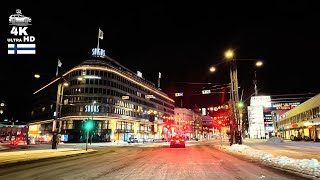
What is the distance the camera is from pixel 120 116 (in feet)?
281

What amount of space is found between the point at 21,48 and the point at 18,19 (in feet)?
25.2

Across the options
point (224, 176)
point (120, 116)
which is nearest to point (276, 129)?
point (120, 116)

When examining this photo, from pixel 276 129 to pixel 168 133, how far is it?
49364 mm

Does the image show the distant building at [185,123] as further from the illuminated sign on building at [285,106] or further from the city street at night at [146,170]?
the city street at night at [146,170]

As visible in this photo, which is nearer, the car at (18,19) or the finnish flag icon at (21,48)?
the finnish flag icon at (21,48)

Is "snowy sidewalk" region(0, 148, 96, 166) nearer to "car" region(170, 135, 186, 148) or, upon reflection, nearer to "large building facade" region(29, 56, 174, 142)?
"car" region(170, 135, 186, 148)

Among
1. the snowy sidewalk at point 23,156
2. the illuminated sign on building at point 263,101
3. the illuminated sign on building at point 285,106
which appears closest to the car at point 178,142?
the snowy sidewalk at point 23,156

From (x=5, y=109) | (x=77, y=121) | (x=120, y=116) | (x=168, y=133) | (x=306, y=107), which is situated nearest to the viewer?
(x=306, y=107)

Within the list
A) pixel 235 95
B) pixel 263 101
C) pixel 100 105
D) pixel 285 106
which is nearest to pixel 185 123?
pixel 285 106

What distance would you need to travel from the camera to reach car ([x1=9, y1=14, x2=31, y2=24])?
34344mm

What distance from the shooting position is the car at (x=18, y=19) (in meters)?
34.3

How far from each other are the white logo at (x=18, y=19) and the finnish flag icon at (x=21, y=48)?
5710 millimetres

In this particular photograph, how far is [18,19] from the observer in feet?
117

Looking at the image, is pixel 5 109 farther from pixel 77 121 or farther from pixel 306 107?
pixel 306 107
